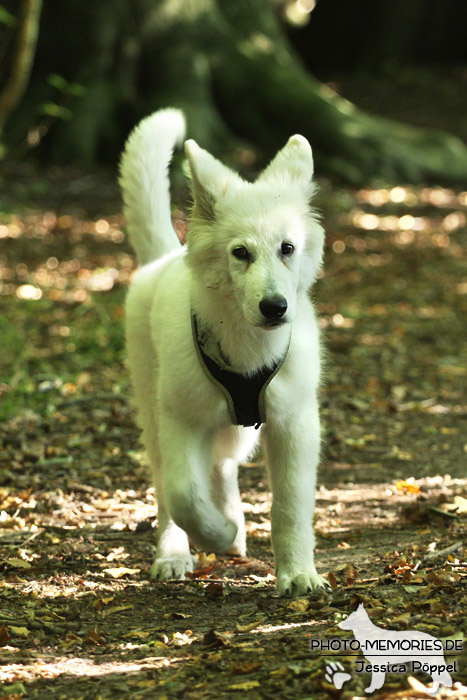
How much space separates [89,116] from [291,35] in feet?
44.1

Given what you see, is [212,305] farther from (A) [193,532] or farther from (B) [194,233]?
(A) [193,532]

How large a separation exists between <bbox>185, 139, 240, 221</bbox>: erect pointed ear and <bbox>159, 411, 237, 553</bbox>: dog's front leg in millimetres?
900

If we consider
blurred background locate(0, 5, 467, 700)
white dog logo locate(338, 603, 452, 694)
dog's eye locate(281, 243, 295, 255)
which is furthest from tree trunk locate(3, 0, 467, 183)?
white dog logo locate(338, 603, 452, 694)

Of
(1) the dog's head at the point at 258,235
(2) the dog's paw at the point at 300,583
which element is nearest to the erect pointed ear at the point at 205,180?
(1) the dog's head at the point at 258,235

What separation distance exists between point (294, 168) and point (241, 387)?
971 mm

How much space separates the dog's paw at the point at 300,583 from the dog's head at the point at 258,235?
1173mm

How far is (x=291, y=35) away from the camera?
25.8m

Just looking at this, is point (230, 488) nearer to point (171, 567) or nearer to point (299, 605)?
point (171, 567)

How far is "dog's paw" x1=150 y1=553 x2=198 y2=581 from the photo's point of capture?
4.62 m

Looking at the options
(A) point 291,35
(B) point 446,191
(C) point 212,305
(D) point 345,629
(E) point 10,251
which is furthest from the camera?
(A) point 291,35

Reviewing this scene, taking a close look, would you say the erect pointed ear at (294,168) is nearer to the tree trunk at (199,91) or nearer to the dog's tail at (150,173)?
the dog's tail at (150,173)

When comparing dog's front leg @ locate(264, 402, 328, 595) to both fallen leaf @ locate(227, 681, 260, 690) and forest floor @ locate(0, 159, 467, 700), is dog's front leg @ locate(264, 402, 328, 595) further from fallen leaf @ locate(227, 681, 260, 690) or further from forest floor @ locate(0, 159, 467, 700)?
fallen leaf @ locate(227, 681, 260, 690)

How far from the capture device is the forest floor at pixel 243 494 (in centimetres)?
342

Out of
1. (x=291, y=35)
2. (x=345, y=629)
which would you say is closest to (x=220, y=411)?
(x=345, y=629)
